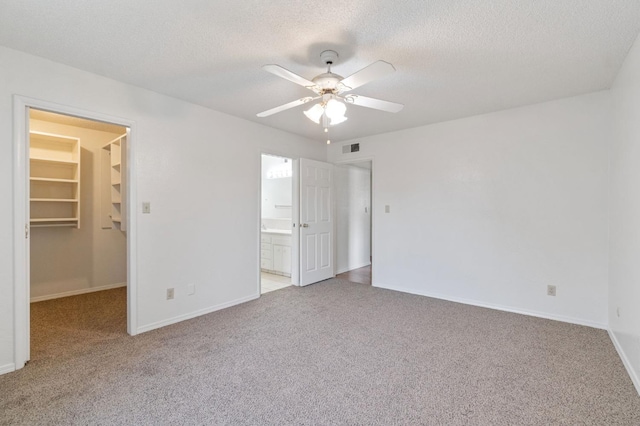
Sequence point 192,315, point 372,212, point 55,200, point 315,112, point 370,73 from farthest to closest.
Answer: point 372,212
point 55,200
point 192,315
point 315,112
point 370,73

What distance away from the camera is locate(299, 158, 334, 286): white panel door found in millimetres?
4699

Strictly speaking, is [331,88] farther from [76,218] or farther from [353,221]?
[76,218]

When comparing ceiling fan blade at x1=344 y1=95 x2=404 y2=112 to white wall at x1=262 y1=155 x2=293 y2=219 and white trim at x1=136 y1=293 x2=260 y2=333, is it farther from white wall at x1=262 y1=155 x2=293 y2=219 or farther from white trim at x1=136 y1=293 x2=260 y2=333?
white wall at x1=262 y1=155 x2=293 y2=219

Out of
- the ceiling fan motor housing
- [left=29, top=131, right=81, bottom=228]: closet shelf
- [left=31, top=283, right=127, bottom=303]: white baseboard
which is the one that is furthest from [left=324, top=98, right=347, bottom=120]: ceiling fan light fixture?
[left=31, top=283, right=127, bottom=303]: white baseboard

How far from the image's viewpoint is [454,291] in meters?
4.01

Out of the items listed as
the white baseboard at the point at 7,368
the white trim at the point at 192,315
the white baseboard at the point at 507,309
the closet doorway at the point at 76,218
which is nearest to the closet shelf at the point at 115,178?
the closet doorway at the point at 76,218

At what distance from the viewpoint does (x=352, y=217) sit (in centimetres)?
598

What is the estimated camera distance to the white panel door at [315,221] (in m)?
4.70

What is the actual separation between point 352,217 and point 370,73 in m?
4.19

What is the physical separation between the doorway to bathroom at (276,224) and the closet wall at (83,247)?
7.55 feet

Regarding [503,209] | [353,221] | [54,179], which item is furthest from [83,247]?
[503,209]

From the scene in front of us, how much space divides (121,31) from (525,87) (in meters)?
3.45

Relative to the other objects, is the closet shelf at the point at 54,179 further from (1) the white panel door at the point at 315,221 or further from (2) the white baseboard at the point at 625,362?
(2) the white baseboard at the point at 625,362

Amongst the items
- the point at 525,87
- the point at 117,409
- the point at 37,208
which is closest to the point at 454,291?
the point at 525,87
